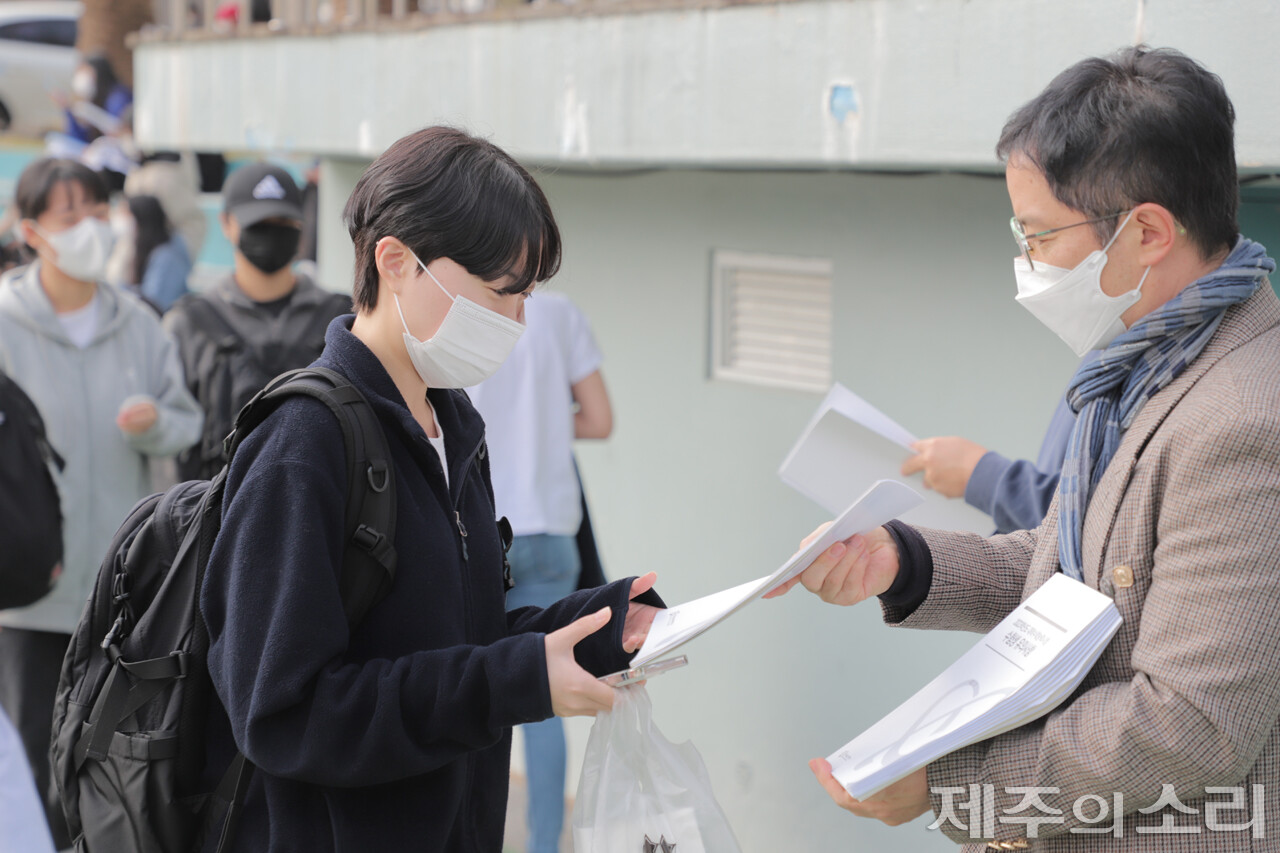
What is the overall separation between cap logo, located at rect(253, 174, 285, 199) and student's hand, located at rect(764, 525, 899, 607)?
301cm

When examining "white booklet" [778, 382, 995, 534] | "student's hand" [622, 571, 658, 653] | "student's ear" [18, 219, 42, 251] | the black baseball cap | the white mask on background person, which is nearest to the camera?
"student's hand" [622, 571, 658, 653]

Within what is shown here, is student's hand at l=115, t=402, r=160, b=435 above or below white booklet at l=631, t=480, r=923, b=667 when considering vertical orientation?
below

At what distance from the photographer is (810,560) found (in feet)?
5.80

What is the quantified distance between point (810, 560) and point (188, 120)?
16.4 ft

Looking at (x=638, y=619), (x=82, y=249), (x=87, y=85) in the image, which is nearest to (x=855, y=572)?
(x=638, y=619)

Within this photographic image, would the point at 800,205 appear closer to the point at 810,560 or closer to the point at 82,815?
the point at 810,560

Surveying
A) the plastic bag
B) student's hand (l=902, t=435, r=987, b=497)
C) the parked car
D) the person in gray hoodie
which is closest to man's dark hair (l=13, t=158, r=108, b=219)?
the person in gray hoodie

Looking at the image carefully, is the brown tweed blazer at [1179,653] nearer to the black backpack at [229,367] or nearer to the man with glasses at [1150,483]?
the man with glasses at [1150,483]

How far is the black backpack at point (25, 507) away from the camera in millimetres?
3113

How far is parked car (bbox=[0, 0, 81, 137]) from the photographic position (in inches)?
612

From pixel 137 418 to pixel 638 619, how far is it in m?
2.45

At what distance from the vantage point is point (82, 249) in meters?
3.98

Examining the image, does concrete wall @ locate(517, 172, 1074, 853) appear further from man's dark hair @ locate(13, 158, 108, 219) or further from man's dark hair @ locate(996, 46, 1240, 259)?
man's dark hair @ locate(996, 46, 1240, 259)

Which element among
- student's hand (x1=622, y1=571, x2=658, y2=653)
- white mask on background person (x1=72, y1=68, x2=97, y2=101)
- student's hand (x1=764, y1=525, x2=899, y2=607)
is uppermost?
white mask on background person (x1=72, y1=68, x2=97, y2=101)
